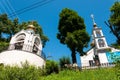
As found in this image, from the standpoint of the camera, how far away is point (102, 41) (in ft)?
129

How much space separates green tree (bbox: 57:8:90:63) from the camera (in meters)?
30.5

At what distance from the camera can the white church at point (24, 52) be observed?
26289 millimetres

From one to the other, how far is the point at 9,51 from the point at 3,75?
12.9 meters

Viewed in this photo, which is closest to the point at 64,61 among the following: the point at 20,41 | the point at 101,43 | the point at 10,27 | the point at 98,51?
the point at 20,41

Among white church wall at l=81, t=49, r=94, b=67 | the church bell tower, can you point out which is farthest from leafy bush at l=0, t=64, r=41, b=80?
white church wall at l=81, t=49, r=94, b=67

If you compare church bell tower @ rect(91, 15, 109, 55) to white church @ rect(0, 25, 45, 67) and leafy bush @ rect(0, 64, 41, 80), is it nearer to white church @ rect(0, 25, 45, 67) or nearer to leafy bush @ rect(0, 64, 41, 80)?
white church @ rect(0, 25, 45, 67)

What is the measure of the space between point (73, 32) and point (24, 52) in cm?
902

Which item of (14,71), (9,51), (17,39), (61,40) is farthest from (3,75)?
(61,40)

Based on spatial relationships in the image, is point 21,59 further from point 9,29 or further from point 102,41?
point 102,41

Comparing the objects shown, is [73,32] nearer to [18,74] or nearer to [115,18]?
[115,18]

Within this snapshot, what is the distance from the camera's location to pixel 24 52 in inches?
1060

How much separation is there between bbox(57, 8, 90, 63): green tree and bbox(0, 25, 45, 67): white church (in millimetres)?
4366

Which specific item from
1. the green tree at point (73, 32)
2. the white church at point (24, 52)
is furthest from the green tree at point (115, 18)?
the white church at point (24, 52)

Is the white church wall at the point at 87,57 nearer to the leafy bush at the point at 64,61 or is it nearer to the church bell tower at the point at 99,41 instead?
the church bell tower at the point at 99,41
